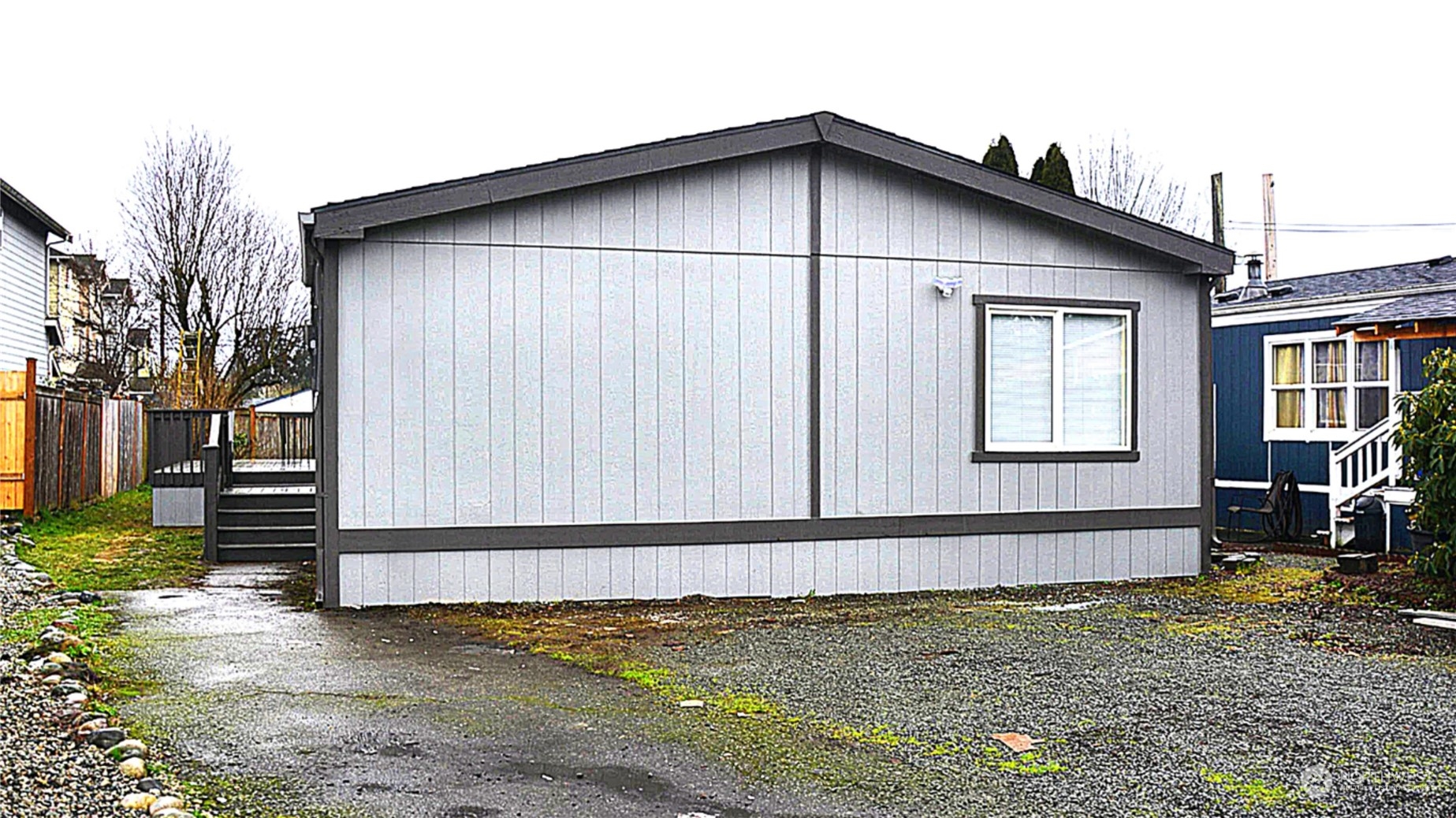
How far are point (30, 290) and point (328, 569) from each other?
23.8m

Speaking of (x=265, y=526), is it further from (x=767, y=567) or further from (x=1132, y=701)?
(x=1132, y=701)

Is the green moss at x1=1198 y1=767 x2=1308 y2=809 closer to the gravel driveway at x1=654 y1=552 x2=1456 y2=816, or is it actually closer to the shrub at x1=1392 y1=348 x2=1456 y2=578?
the gravel driveway at x1=654 y1=552 x2=1456 y2=816

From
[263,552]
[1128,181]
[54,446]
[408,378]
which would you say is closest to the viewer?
[408,378]

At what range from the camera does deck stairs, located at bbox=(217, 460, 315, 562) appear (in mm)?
14008

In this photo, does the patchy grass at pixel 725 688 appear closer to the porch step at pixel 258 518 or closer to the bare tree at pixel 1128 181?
the porch step at pixel 258 518

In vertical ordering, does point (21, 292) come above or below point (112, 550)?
above

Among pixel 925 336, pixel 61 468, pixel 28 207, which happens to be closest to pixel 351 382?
pixel 925 336

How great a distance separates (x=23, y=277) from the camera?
1168 inches

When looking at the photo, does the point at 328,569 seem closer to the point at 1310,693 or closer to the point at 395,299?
the point at 395,299

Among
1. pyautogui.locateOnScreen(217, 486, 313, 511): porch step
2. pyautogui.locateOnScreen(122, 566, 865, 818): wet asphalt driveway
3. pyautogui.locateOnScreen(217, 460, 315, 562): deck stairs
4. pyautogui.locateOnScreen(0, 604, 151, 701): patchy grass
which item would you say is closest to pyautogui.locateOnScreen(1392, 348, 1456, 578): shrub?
pyautogui.locateOnScreen(122, 566, 865, 818): wet asphalt driveway

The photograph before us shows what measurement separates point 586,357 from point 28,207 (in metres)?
21.5

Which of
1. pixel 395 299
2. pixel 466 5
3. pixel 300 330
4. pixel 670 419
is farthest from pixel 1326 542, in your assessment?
pixel 300 330

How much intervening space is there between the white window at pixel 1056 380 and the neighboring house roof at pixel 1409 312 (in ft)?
12.3

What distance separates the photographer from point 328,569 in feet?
33.0
